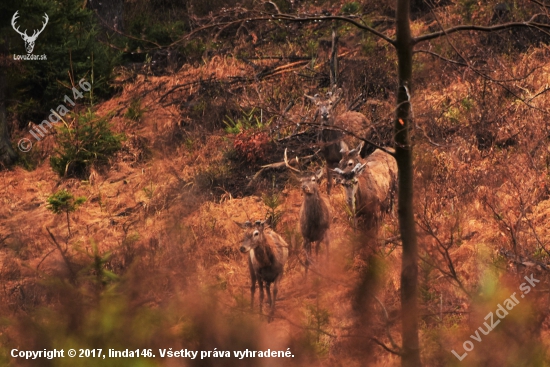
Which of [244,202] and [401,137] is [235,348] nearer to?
[401,137]

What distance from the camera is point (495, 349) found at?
429cm

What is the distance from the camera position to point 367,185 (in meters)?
10.8

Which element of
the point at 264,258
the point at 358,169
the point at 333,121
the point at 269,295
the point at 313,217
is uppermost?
the point at 333,121

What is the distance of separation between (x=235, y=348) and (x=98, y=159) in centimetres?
1188

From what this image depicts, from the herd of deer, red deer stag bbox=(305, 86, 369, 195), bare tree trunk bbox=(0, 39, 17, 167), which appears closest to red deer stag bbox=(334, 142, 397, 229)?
the herd of deer

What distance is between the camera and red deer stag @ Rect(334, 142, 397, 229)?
10312 millimetres

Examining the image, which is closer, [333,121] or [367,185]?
[367,185]

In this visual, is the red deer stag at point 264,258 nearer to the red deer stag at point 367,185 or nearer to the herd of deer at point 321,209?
the herd of deer at point 321,209

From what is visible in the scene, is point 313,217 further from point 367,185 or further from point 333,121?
point 333,121

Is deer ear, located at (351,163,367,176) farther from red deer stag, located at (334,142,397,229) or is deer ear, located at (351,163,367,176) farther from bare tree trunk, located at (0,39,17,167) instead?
bare tree trunk, located at (0,39,17,167)

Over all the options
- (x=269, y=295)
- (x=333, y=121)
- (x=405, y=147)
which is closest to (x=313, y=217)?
(x=269, y=295)

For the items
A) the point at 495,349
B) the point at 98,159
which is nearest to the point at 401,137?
the point at 495,349

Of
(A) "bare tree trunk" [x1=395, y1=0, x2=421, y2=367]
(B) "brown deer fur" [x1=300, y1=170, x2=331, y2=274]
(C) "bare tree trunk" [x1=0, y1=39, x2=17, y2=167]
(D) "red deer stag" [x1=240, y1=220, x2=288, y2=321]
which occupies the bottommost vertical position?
(A) "bare tree trunk" [x1=395, y1=0, x2=421, y2=367]

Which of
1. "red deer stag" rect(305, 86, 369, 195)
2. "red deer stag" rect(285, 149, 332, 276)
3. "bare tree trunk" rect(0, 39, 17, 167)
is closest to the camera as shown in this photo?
"red deer stag" rect(285, 149, 332, 276)
